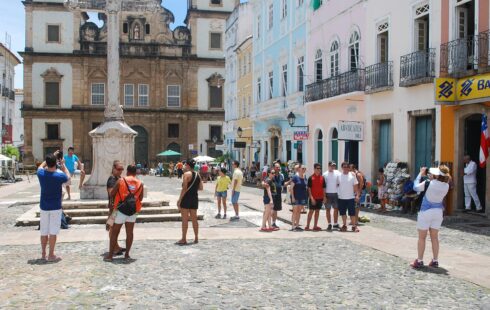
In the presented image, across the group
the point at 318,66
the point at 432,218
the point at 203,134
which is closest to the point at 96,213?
the point at 432,218

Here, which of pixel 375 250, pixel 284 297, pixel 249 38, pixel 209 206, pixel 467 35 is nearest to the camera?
pixel 284 297

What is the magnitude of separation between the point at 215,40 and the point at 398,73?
38157mm

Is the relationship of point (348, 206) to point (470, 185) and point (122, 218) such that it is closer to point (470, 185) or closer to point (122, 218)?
point (470, 185)

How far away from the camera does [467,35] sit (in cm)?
1510

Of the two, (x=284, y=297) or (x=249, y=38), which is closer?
(x=284, y=297)

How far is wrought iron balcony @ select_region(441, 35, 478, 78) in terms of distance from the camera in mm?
14331

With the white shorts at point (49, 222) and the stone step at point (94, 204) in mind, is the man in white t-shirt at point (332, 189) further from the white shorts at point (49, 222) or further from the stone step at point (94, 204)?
the white shorts at point (49, 222)

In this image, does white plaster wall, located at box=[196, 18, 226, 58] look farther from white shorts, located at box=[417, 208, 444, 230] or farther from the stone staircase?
white shorts, located at box=[417, 208, 444, 230]

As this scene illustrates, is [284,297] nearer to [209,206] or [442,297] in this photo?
[442,297]

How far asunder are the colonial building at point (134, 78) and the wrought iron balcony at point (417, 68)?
34951 millimetres

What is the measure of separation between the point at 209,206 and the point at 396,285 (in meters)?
10.8

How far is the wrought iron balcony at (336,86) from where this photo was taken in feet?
65.3

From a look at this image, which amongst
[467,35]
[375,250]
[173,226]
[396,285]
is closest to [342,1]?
[467,35]

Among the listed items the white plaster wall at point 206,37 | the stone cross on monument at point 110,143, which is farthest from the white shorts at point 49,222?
the white plaster wall at point 206,37
